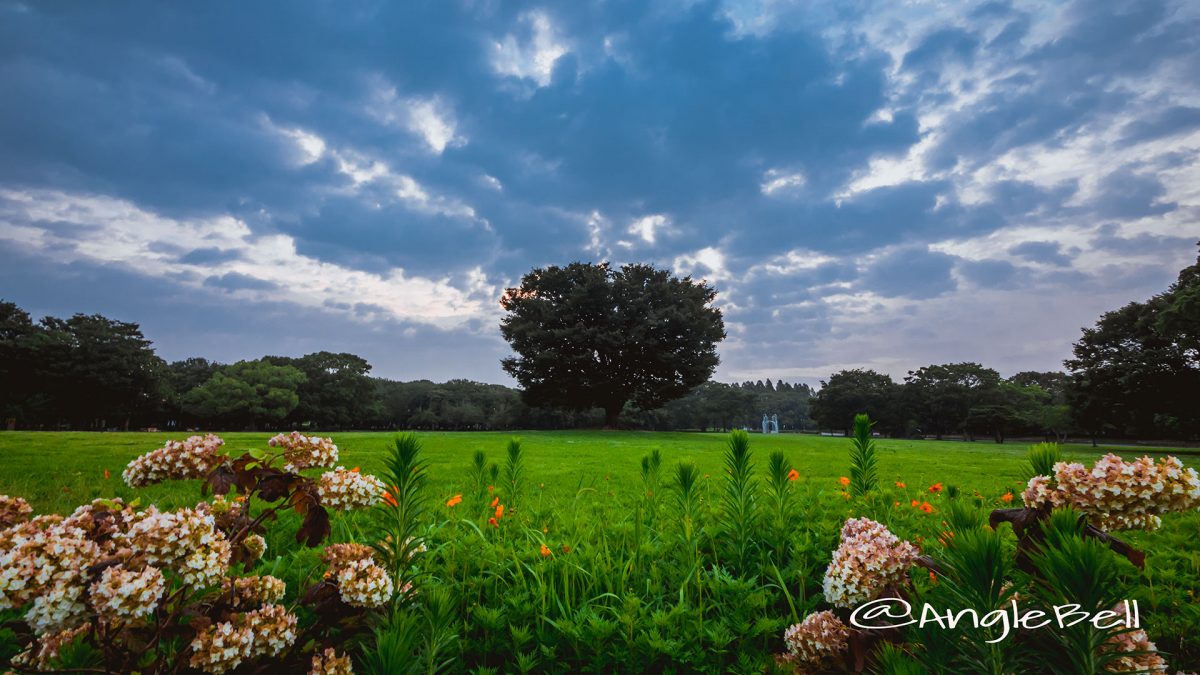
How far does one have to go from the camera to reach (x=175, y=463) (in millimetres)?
3307

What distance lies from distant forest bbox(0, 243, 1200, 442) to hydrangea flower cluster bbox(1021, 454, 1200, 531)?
1202 inches

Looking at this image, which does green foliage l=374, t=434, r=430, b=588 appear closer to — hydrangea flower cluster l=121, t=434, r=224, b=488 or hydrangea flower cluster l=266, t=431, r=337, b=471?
hydrangea flower cluster l=266, t=431, r=337, b=471

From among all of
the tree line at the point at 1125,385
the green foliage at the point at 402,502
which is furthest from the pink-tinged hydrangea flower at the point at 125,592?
the tree line at the point at 1125,385

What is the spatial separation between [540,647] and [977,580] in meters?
2.59

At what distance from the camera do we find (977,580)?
183 cm

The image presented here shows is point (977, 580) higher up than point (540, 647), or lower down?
higher up

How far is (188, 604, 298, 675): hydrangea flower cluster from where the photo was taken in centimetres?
247

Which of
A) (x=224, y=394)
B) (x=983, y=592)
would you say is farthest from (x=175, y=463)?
(x=224, y=394)

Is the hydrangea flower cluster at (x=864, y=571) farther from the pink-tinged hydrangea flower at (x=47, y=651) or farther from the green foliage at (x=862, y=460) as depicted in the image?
the pink-tinged hydrangea flower at (x=47, y=651)

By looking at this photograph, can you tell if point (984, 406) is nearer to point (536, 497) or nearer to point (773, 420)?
point (773, 420)

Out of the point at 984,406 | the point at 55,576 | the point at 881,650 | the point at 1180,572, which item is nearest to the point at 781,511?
the point at 881,650

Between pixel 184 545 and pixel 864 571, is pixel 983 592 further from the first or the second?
pixel 184 545

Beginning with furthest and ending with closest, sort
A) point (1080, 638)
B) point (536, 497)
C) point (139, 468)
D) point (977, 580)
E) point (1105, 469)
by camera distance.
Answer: point (536, 497)
point (139, 468)
point (1105, 469)
point (977, 580)
point (1080, 638)

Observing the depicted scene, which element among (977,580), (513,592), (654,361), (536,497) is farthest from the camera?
(654,361)
